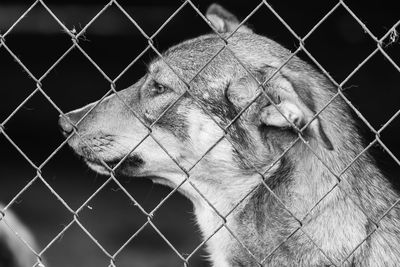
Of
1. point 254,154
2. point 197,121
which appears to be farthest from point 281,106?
point 197,121

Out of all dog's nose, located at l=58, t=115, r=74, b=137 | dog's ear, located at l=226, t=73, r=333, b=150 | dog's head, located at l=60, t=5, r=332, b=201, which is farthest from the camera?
dog's nose, located at l=58, t=115, r=74, b=137

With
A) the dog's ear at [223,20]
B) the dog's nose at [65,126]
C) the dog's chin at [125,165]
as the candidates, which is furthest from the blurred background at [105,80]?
the dog's nose at [65,126]

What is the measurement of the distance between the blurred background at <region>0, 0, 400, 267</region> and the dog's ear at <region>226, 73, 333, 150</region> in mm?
3984

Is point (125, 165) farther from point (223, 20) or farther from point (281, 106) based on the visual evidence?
point (223, 20)

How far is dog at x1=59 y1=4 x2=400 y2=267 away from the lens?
3.73 meters

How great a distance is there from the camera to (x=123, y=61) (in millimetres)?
9891

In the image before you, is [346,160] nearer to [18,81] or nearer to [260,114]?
[260,114]

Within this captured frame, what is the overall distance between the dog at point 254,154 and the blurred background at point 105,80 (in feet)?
12.0

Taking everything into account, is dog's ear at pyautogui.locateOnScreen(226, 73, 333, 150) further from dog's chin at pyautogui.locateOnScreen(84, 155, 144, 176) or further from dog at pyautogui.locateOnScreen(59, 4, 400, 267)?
dog's chin at pyautogui.locateOnScreen(84, 155, 144, 176)

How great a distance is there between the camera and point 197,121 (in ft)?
13.6

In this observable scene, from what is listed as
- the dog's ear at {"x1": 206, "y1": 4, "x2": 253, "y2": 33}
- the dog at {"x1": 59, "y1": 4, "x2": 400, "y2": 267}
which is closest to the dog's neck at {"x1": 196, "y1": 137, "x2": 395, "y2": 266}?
the dog at {"x1": 59, "y1": 4, "x2": 400, "y2": 267}

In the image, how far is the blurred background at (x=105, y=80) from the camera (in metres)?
8.16

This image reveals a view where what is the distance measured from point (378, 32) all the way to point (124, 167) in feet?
20.5

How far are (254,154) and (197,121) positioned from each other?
0.36 m
